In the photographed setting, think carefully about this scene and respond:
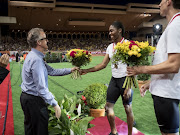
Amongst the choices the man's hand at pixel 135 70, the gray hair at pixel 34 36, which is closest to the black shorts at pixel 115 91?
the man's hand at pixel 135 70

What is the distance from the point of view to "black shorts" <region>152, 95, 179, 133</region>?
5.98 ft

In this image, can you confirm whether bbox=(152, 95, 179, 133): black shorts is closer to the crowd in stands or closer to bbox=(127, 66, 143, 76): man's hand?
bbox=(127, 66, 143, 76): man's hand

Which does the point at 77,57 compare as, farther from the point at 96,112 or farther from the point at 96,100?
the point at 96,112

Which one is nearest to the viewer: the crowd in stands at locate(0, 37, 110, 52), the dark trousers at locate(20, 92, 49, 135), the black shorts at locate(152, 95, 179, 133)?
the black shorts at locate(152, 95, 179, 133)

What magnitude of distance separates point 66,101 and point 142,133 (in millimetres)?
1606

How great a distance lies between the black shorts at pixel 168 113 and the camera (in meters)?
1.82

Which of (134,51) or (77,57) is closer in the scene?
(134,51)

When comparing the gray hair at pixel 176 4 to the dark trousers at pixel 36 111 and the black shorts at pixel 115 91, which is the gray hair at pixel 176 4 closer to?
the black shorts at pixel 115 91

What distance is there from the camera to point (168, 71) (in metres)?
1.70

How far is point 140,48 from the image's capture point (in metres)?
2.17

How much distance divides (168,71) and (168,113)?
0.43 meters

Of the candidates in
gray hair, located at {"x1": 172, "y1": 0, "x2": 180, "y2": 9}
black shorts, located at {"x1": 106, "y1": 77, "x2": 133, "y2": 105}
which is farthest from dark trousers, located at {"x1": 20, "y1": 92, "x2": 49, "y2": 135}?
gray hair, located at {"x1": 172, "y1": 0, "x2": 180, "y2": 9}

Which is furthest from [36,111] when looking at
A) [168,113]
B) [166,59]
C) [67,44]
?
[67,44]

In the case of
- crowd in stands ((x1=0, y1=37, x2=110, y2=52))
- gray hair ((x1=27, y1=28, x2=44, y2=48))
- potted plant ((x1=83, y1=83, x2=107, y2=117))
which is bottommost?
potted plant ((x1=83, y1=83, x2=107, y2=117))
